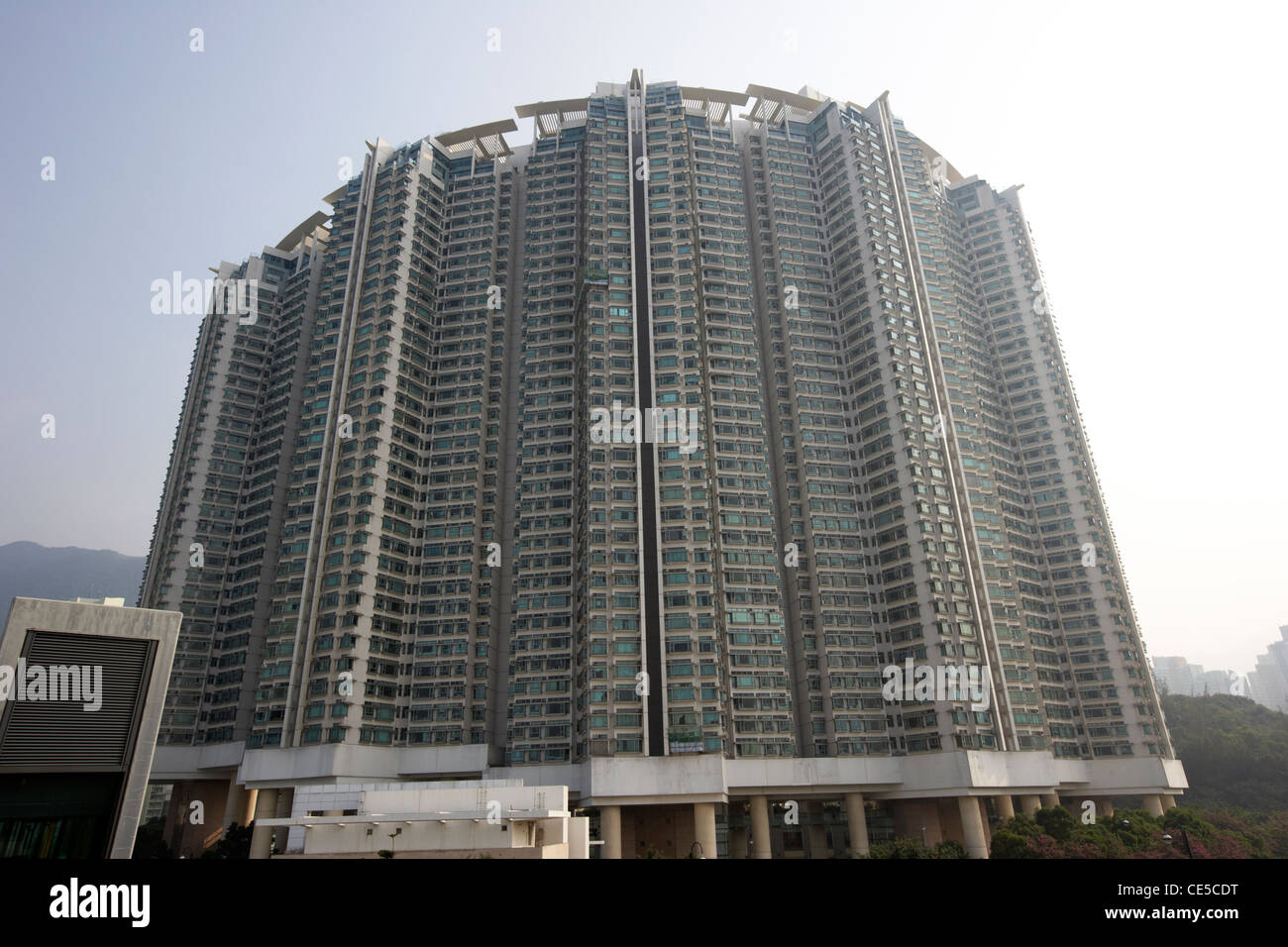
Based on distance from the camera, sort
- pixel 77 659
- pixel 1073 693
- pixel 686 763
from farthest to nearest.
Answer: pixel 1073 693
pixel 686 763
pixel 77 659

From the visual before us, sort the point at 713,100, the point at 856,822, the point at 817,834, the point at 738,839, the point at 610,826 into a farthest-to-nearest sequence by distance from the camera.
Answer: the point at 713,100 < the point at 817,834 < the point at 738,839 < the point at 856,822 < the point at 610,826

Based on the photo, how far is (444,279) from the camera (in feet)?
372

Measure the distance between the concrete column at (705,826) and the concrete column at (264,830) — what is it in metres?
40.1

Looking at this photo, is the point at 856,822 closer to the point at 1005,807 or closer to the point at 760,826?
the point at 760,826

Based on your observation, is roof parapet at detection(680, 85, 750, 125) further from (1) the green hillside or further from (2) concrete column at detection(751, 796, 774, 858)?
(1) the green hillside

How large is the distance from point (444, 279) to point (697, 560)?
2288 inches

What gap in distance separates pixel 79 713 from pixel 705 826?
59.0 metres

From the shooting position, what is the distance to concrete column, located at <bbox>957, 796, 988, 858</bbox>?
262 feet

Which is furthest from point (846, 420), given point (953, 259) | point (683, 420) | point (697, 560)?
point (953, 259)

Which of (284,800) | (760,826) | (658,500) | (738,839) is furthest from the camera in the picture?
(658,500)

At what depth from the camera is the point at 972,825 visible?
8062 centimetres

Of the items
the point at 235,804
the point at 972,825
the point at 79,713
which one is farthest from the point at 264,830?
the point at 972,825
